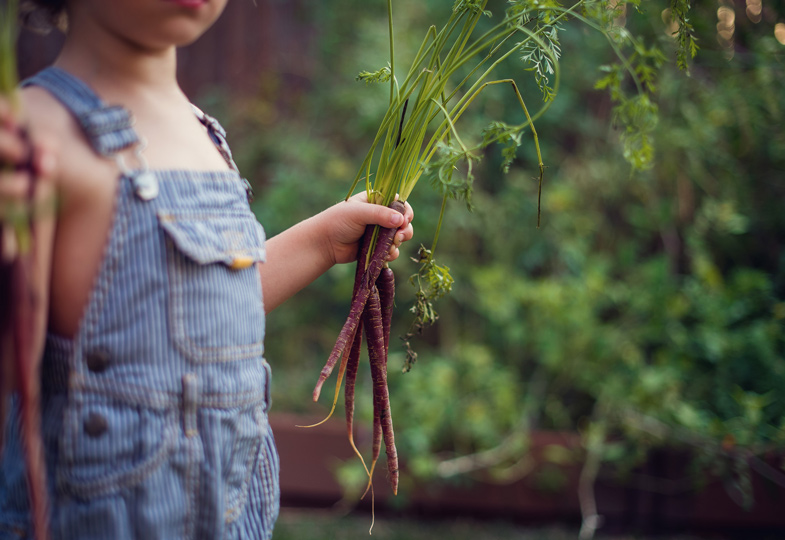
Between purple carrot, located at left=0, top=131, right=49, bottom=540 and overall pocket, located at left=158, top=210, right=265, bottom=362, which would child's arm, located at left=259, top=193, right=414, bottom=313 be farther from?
purple carrot, located at left=0, top=131, right=49, bottom=540

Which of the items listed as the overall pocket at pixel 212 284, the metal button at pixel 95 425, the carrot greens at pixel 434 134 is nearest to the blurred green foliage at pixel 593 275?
the carrot greens at pixel 434 134

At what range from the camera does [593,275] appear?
2824 mm

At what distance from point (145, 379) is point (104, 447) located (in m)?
0.09

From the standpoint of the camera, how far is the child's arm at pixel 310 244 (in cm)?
117

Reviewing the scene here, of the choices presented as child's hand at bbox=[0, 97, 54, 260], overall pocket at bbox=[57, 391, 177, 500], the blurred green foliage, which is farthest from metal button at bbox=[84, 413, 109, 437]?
the blurred green foliage

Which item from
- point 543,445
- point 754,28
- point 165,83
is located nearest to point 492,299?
point 543,445

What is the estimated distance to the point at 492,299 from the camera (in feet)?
9.23

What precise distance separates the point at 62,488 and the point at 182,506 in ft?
0.48

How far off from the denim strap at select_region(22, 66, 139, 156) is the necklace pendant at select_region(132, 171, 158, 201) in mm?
42

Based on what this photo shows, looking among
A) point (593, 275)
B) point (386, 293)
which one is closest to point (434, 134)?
point (386, 293)

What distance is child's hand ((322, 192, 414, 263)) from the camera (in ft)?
3.78

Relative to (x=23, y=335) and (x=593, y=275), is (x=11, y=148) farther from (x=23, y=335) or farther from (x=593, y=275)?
(x=593, y=275)

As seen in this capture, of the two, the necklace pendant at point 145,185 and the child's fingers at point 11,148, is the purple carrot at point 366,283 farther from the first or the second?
the child's fingers at point 11,148

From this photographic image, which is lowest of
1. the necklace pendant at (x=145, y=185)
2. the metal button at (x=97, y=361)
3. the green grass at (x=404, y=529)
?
the green grass at (x=404, y=529)
